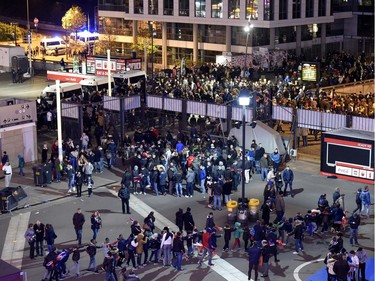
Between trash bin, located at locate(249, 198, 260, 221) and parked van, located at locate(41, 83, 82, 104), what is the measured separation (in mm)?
24702

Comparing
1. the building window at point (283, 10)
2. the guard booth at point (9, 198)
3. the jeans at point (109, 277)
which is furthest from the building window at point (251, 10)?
the jeans at point (109, 277)

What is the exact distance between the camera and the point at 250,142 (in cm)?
4050

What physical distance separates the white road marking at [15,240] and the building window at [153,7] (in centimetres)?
4890

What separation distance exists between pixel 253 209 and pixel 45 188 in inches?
402

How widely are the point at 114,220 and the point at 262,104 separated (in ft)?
46.4

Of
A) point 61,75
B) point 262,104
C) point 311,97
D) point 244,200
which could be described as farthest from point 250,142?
point 61,75

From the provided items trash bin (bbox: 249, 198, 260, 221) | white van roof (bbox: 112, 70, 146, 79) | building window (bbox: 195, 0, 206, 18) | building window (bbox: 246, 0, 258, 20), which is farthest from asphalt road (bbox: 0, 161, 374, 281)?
building window (bbox: 195, 0, 206, 18)

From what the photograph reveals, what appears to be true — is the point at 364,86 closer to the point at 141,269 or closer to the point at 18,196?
the point at 18,196

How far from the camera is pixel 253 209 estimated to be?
31.2 m

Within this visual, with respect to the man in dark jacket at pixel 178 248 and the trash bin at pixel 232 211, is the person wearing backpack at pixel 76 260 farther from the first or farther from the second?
the trash bin at pixel 232 211

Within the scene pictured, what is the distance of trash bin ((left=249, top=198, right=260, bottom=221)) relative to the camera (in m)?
30.9

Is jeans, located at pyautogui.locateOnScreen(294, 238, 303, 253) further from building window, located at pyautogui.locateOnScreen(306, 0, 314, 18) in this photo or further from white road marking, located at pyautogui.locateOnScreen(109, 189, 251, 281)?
Answer: building window, located at pyautogui.locateOnScreen(306, 0, 314, 18)

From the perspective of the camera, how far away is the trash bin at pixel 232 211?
101 feet

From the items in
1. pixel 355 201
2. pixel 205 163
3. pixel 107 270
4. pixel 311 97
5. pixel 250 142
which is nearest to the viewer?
pixel 107 270
